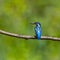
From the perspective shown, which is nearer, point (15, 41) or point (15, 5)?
point (15, 41)

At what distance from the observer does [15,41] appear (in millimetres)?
4586

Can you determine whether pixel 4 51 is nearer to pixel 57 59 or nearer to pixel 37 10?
pixel 57 59

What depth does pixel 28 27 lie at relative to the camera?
4.54 metres

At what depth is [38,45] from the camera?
189 inches

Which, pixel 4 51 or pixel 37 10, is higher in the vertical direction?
pixel 37 10

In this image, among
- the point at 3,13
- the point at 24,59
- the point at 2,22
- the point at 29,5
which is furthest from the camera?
the point at 29,5

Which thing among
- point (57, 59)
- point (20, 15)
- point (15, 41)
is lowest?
point (57, 59)

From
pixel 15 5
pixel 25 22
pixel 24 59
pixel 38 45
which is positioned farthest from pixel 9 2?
pixel 24 59

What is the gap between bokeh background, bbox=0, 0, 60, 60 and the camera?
14.4ft

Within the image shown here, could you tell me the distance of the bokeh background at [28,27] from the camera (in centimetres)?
438

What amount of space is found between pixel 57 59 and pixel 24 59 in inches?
27.2

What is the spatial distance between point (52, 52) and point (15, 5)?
878mm

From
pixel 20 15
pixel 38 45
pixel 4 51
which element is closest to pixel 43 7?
pixel 20 15

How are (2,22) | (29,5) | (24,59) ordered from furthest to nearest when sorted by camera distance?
(29,5) → (2,22) → (24,59)
